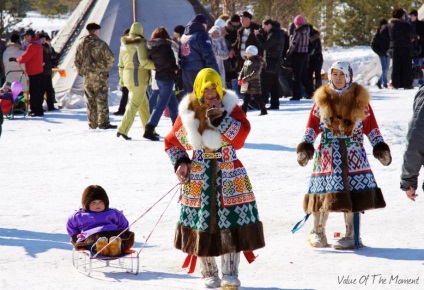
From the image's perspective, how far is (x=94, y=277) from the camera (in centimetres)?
696

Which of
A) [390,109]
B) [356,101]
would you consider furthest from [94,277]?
[390,109]

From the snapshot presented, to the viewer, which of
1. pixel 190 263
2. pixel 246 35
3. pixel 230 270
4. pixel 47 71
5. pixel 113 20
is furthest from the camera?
pixel 113 20

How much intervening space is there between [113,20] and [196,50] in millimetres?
7510

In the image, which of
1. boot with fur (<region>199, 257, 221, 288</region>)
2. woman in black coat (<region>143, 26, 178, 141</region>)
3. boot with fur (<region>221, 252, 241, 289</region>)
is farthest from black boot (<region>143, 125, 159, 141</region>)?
boot with fur (<region>221, 252, 241, 289</region>)

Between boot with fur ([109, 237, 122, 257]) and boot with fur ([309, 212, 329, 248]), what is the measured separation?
1.64 metres

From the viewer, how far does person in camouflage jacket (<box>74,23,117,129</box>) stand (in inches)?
586

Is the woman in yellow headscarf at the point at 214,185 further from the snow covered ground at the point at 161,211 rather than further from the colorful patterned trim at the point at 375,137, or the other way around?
the colorful patterned trim at the point at 375,137

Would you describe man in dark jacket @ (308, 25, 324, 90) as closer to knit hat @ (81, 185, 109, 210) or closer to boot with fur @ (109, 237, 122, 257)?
knit hat @ (81, 185, 109, 210)

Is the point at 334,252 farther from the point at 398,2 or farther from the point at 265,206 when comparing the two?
the point at 398,2

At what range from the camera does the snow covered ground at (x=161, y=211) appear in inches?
271

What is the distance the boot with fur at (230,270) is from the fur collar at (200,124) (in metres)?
0.70

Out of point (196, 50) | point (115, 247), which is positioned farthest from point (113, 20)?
point (115, 247)

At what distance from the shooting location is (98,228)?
281 inches

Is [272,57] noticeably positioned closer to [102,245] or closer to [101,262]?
[101,262]
